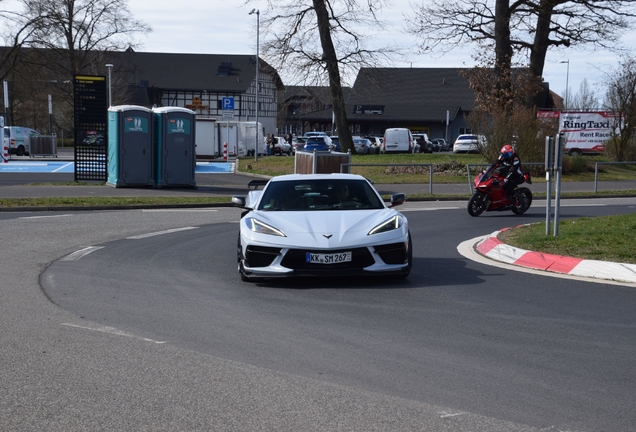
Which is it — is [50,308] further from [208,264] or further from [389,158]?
[389,158]

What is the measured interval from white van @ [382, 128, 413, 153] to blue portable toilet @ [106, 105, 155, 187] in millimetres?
34384

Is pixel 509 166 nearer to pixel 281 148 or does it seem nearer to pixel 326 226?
pixel 326 226

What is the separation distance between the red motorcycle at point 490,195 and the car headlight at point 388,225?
A: 9200 millimetres

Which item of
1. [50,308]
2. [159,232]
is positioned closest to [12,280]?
[50,308]

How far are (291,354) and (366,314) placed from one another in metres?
1.72

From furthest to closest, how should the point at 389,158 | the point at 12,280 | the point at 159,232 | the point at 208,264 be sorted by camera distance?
the point at 389,158
the point at 159,232
the point at 208,264
the point at 12,280

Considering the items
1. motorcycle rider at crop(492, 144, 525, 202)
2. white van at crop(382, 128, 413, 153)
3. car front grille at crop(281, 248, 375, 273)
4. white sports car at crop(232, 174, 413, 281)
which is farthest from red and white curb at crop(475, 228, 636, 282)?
white van at crop(382, 128, 413, 153)

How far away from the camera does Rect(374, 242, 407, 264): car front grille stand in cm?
948

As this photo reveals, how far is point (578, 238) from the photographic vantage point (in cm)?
1200

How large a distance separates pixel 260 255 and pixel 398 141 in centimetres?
5110

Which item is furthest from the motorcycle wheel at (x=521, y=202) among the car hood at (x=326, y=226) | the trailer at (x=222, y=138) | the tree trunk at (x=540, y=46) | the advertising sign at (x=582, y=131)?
the trailer at (x=222, y=138)

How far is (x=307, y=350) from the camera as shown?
258 inches

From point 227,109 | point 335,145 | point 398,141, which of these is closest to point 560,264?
point 335,145

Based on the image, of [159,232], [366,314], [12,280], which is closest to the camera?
[366,314]
